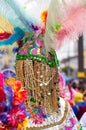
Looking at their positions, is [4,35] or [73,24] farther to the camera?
[4,35]

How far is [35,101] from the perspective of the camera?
9.18 feet

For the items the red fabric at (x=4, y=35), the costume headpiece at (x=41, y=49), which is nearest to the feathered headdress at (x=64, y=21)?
the costume headpiece at (x=41, y=49)

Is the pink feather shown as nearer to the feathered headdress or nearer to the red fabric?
the feathered headdress

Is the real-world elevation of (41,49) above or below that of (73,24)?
below

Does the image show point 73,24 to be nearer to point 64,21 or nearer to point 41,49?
point 64,21

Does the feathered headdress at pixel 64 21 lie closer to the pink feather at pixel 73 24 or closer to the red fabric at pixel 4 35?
the pink feather at pixel 73 24

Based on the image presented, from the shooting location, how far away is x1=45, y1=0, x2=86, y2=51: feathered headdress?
269 cm

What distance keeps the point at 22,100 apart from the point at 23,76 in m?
0.69

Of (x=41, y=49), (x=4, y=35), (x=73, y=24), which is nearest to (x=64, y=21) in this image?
(x=73, y=24)

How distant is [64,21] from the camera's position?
9.44ft

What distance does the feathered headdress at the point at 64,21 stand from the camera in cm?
269

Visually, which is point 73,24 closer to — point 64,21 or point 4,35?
point 64,21

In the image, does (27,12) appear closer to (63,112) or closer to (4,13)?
(4,13)

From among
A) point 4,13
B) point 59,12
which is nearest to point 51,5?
point 59,12
